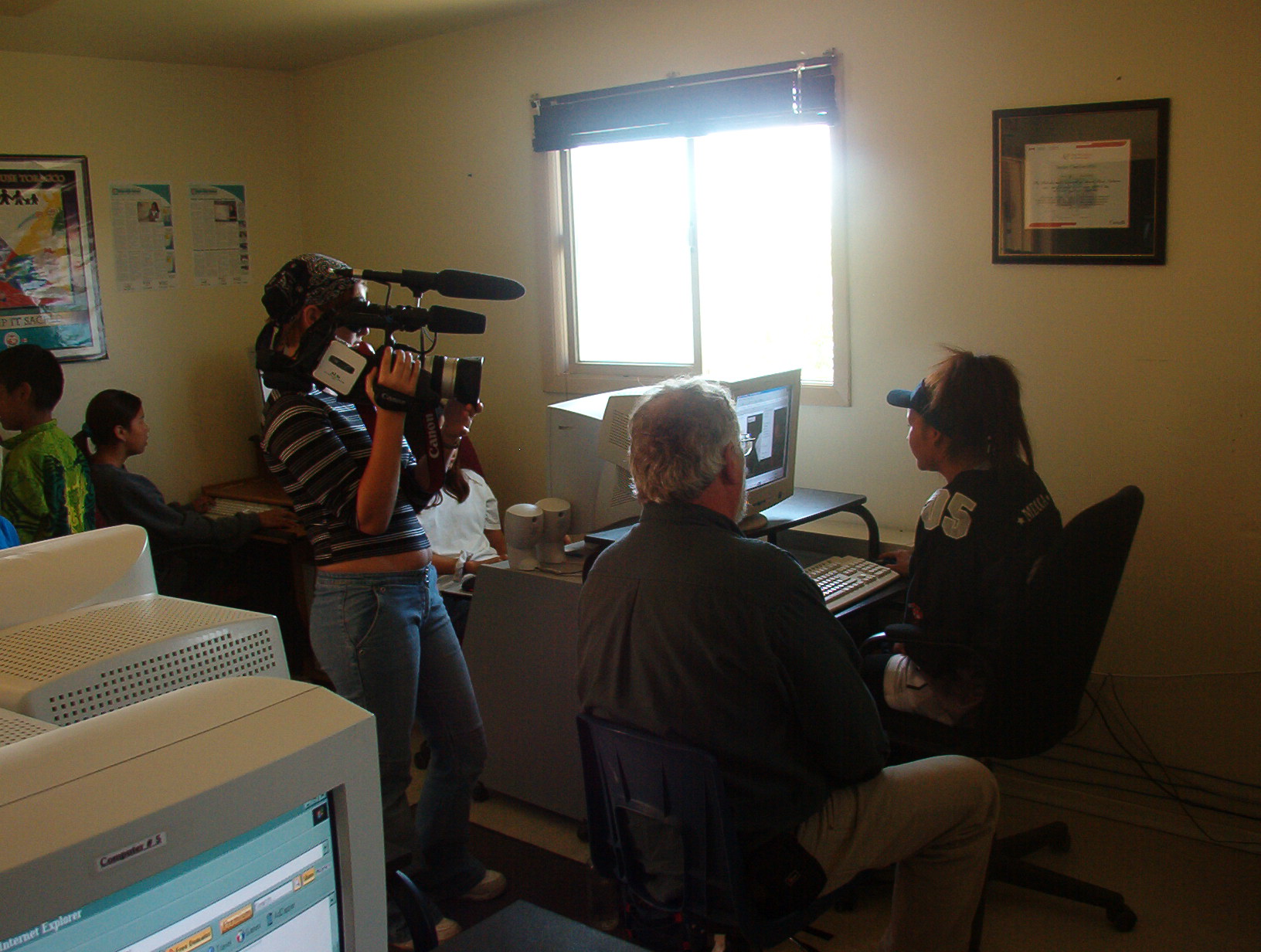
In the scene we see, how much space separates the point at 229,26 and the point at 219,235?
927mm

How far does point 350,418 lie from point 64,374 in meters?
2.21

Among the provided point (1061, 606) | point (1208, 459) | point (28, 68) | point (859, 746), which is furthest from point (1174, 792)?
point (28, 68)

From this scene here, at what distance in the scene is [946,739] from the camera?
221 cm

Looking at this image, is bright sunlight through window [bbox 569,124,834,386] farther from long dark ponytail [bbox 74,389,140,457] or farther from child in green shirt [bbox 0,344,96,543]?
child in green shirt [bbox 0,344,96,543]

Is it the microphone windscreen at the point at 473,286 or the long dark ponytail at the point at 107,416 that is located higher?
the microphone windscreen at the point at 473,286

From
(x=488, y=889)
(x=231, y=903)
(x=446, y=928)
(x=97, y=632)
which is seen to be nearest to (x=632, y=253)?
(x=488, y=889)

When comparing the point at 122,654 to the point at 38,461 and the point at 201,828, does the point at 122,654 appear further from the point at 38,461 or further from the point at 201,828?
the point at 38,461

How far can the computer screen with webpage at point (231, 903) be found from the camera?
602mm

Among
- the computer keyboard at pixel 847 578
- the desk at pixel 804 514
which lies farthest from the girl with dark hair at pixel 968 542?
the desk at pixel 804 514

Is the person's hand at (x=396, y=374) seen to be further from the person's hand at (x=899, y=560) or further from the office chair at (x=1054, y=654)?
the person's hand at (x=899, y=560)

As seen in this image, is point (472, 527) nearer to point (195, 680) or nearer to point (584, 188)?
point (584, 188)

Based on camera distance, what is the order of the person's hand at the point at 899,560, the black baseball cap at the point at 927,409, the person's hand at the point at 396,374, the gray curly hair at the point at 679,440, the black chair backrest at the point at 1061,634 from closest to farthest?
the gray curly hair at the point at 679,440 → the person's hand at the point at 396,374 → the black chair backrest at the point at 1061,634 → the black baseball cap at the point at 927,409 → the person's hand at the point at 899,560

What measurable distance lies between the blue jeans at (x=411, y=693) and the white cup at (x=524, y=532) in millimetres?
495

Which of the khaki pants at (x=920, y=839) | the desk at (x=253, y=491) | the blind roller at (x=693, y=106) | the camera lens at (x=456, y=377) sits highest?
the blind roller at (x=693, y=106)
